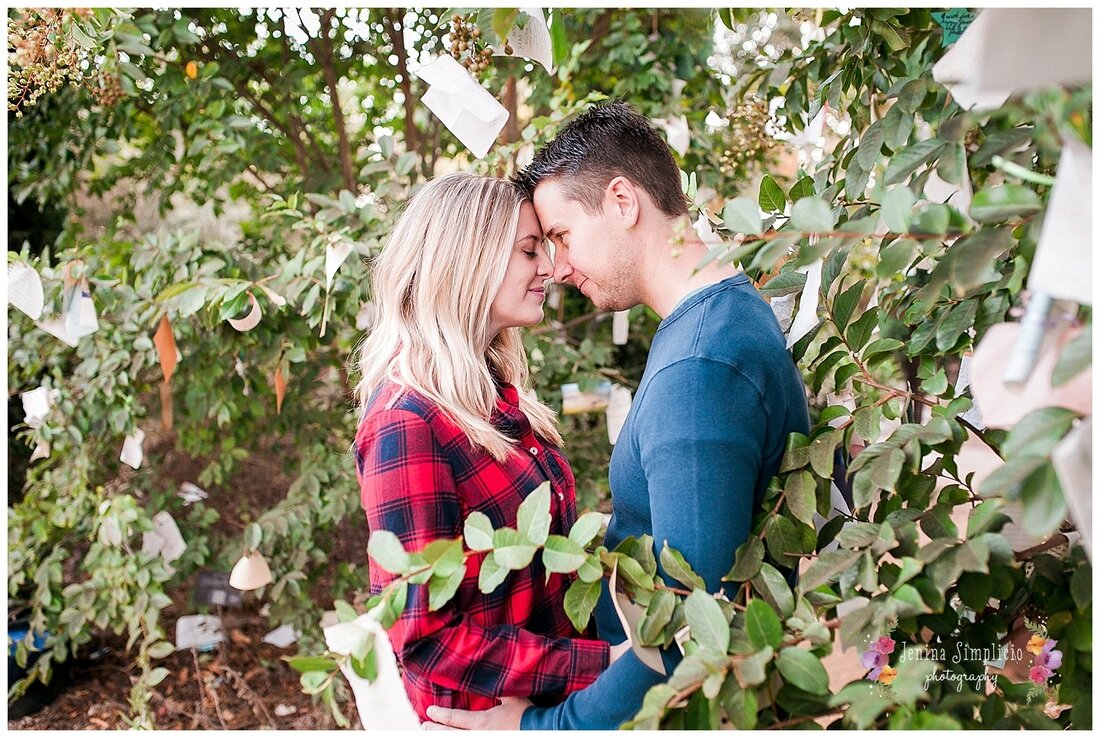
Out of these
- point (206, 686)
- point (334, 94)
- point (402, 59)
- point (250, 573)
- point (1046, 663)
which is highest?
point (402, 59)

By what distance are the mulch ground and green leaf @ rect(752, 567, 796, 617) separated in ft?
6.15

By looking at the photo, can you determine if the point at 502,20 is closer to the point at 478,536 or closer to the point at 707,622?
the point at 478,536

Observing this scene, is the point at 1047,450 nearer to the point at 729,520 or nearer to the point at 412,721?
the point at 729,520

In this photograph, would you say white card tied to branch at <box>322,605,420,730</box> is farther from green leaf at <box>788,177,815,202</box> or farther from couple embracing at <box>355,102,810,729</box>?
green leaf at <box>788,177,815,202</box>

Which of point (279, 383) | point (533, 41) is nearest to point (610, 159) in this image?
point (533, 41)

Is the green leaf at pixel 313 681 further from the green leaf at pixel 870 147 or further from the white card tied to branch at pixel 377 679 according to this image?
the green leaf at pixel 870 147

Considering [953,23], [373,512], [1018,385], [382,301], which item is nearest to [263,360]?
[382,301]

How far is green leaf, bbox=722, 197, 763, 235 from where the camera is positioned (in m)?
0.68

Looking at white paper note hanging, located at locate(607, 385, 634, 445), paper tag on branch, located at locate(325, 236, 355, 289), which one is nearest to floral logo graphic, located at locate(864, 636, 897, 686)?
paper tag on branch, located at locate(325, 236, 355, 289)

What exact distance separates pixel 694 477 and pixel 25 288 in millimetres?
1495

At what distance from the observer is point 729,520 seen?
909mm

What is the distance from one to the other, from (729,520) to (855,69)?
0.77 meters

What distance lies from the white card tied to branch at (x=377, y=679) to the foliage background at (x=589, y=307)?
24 centimetres

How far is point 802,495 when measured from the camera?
0.89 meters
